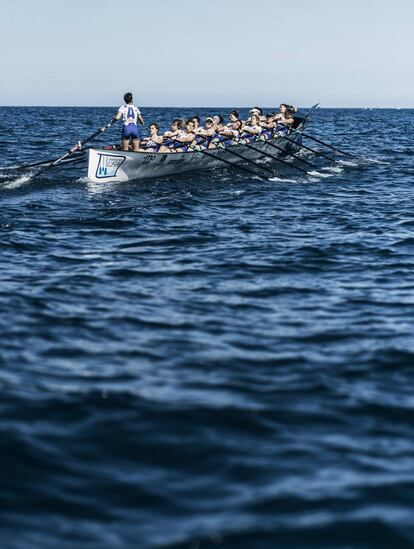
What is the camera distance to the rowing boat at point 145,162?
21750mm

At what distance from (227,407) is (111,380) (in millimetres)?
1250

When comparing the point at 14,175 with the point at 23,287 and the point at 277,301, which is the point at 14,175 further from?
the point at 277,301

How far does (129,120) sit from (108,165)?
1.57 meters

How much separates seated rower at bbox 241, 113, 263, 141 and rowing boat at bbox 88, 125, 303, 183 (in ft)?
1.18

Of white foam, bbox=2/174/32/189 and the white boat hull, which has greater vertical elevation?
the white boat hull

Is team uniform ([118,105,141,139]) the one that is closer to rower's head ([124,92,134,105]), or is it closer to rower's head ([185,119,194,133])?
rower's head ([124,92,134,105])

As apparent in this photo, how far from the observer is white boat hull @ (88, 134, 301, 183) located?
71.3 feet

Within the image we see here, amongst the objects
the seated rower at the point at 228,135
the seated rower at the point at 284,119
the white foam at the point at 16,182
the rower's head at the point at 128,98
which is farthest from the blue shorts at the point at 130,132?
the seated rower at the point at 284,119

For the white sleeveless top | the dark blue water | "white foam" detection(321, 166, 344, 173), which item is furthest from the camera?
"white foam" detection(321, 166, 344, 173)

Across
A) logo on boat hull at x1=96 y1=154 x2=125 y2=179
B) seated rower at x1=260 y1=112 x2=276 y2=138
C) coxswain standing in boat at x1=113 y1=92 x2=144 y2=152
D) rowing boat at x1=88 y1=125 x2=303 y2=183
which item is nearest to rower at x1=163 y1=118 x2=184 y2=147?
rowing boat at x1=88 y1=125 x2=303 y2=183

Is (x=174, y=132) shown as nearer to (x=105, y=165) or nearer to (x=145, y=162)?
(x=145, y=162)

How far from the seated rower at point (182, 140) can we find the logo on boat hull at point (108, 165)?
2438 millimetres

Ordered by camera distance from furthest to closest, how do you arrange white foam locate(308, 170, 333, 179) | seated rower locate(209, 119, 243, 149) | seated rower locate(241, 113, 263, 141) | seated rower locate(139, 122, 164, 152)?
seated rower locate(241, 113, 263, 141), white foam locate(308, 170, 333, 179), seated rower locate(209, 119, 243, 149), seated rower locate(139, 122, 164, 152)

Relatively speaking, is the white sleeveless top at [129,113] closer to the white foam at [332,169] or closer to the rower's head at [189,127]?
the rower's head at [189,127]
